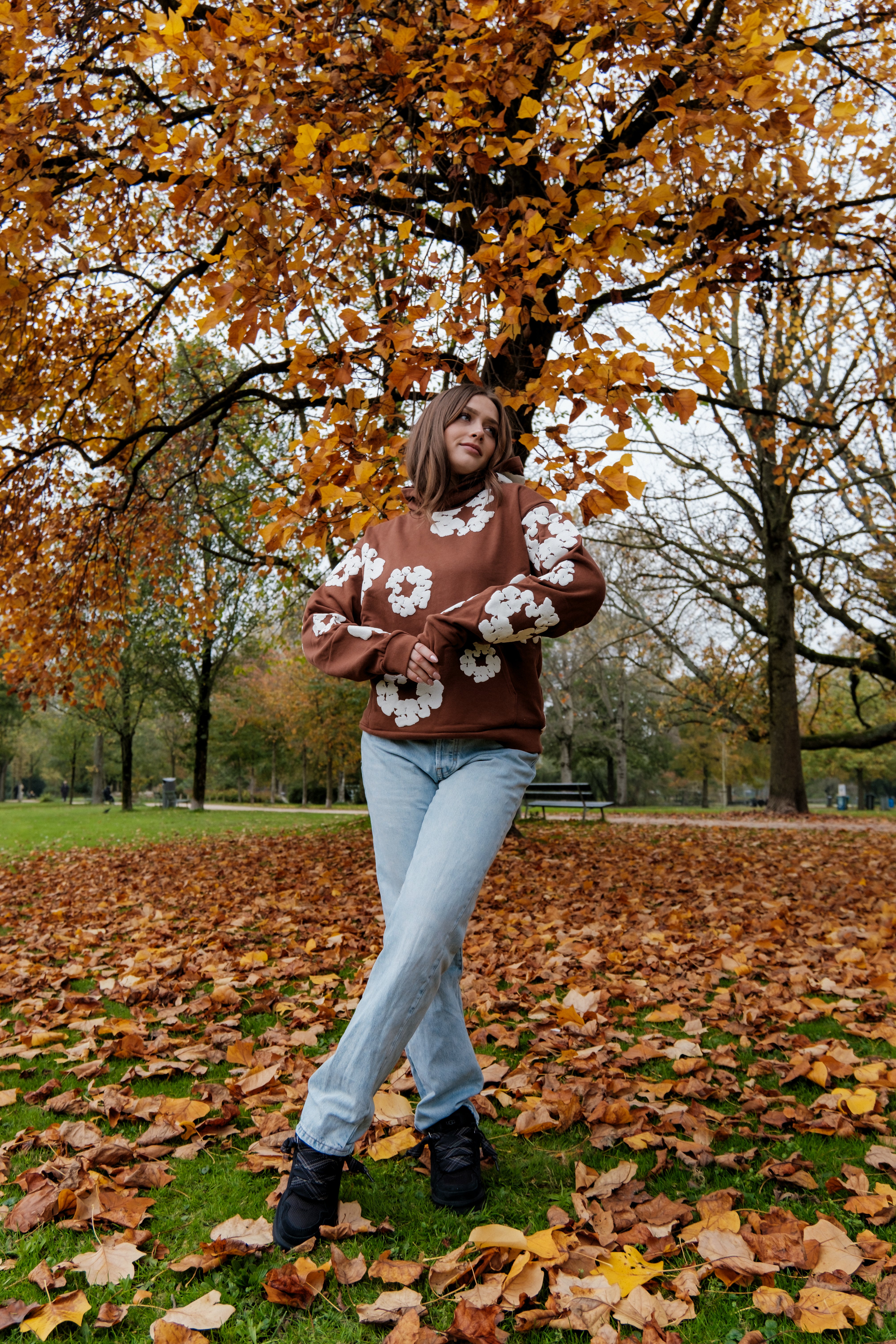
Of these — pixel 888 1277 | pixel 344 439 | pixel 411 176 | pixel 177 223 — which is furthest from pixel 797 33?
pixel 888 1277

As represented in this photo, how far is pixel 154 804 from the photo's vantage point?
36.7 metres

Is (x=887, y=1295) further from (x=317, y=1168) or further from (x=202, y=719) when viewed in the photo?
(x=202, y=719)

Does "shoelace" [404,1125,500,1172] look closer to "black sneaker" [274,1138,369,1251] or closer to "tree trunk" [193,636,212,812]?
"black sneaker" [274,1138,369,1251]

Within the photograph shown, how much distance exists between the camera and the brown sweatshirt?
6.91 feet

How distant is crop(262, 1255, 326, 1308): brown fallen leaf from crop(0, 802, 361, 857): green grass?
1190 centimetres

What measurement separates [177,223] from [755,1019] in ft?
30.6

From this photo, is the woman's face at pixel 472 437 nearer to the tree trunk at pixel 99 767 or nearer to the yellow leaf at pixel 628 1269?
the yellow leaf at pixel 628 1269

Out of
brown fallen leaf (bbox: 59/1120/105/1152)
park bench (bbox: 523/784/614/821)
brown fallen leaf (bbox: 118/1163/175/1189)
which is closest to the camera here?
brown fallen leaf (bbox: 118/1163/175/1189)

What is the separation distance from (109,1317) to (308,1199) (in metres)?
0.46

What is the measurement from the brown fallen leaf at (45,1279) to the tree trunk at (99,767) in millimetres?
30364

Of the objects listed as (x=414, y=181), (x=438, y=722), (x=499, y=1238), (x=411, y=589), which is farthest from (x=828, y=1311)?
(x=414, y=181)

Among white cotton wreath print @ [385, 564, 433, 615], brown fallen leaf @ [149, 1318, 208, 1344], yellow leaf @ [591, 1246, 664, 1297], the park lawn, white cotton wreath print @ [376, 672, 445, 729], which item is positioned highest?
white cotton wreath print @ [385, 564, 433, 615]

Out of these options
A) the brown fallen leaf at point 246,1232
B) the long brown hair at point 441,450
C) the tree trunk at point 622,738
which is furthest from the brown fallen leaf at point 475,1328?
the tree trunk at point 622,738

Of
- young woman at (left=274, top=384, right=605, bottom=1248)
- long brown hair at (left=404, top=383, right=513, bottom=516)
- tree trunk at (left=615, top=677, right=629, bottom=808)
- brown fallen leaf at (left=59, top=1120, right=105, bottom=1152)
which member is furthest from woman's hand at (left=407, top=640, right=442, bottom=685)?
tree trunk at (left=615, top=677, right=629, bottom=808)
